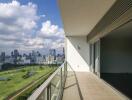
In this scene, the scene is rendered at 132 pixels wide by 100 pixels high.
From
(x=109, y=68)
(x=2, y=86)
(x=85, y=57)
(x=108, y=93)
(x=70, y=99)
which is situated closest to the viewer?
(x=70, y=99)

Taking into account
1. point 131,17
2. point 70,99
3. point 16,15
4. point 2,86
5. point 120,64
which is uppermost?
point 16,15

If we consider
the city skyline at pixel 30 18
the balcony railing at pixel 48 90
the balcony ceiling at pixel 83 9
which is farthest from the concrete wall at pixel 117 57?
the balcony railing at pixel 48 90

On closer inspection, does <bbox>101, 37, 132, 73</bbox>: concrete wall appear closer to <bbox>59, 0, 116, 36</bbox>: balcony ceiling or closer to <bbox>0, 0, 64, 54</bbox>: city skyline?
<bbox>0, 0, 64, 54</bbox>: city skyline

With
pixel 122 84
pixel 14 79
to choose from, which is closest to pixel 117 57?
pixel 122 84

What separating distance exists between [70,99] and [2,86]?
43.8 meters

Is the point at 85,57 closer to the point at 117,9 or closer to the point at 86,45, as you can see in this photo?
the point at 86,45

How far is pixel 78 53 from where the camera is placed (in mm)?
15906

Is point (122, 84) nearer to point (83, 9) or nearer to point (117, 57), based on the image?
point (83, 9)

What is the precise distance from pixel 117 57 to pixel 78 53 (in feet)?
10.2

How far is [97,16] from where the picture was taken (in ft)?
29.3

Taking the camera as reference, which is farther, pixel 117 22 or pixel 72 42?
pixel 72 42

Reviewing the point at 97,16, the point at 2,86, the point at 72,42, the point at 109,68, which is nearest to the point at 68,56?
the point at 72,42

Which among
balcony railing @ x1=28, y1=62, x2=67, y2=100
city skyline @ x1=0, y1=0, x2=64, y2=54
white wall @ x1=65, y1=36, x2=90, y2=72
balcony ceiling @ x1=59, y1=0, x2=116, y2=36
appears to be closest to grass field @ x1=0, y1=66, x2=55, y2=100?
city skyline @ x1=0, y1=0, x2=64, y2=54

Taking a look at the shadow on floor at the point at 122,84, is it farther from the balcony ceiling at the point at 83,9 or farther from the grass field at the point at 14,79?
the grass field at the point at 14,79
